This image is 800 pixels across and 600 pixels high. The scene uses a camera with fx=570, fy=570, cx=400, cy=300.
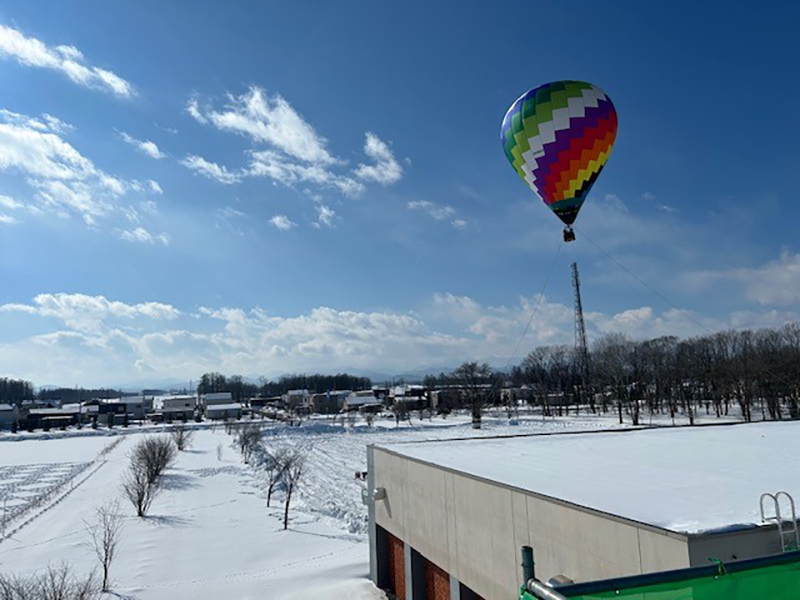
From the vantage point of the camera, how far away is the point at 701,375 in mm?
78875

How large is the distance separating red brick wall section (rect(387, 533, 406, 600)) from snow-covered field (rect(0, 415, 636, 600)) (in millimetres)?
702

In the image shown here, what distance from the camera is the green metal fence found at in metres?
2.60

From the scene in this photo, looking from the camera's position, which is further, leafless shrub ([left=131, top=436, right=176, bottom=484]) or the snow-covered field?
leafless shrub ([left=131, top=436, right=176, bottom=484])

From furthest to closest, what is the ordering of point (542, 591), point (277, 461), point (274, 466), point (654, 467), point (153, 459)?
point (274, 466)
point (277, 461)
point (153, 459)
point (654, 467)
point (542, 591)

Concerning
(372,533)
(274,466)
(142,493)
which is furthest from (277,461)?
(372,533)

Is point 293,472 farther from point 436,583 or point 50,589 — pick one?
point 436,583

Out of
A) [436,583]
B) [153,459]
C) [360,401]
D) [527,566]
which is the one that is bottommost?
[436,583]

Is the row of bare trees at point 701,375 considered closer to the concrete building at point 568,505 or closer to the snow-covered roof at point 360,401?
the snow-covered roof at point 360,401

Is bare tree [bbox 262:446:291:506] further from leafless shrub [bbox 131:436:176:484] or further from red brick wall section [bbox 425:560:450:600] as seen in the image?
red brick wall section [bbox 425:560:450:600]

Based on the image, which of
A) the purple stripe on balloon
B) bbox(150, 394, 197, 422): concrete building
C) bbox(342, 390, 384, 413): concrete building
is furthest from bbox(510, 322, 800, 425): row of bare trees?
bbox(150, 394, 197, 422): concrete building

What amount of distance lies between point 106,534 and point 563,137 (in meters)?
22.5

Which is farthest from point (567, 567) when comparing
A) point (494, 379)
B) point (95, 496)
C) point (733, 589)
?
point (494, 379)

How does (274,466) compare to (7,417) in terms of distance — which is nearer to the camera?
(274,466)

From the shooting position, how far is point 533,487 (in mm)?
10227
